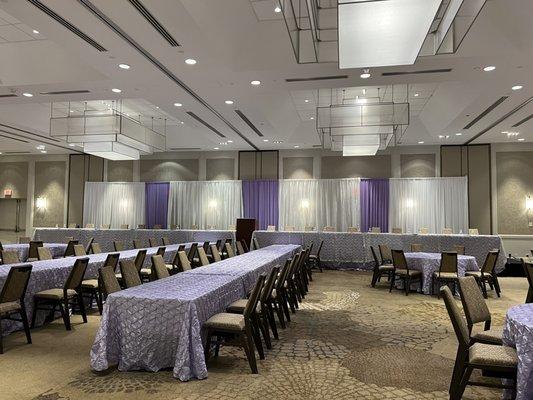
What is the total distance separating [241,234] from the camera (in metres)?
13.7

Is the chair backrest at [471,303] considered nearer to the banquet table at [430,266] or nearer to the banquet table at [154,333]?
the banquet table at [154,333]

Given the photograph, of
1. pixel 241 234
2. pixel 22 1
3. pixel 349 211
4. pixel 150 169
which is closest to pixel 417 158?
pixel 349 211

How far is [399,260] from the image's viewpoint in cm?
876

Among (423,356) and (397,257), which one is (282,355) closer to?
(423,356)

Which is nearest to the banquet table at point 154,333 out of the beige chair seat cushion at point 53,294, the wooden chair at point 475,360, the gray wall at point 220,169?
the beige chair seat cushion at point 53,294

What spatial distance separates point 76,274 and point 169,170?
38.6ft

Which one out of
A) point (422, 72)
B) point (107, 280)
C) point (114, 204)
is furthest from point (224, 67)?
point (114, 204)

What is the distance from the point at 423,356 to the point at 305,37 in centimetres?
388

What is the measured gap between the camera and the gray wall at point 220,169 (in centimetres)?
1669

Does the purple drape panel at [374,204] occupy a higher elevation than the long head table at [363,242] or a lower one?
higher

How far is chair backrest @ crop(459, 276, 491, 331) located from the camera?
3.76 metres

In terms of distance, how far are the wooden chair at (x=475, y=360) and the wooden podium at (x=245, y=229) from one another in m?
10.3

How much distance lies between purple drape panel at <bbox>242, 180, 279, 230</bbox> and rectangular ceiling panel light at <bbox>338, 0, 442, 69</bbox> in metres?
11.4

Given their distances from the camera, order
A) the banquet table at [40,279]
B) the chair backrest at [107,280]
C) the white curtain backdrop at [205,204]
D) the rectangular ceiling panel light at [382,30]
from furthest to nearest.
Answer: the white curtain backdrop at [205,204] → the banquet table at [40,279] → the chair backrest at [107,280] → the rectangular ceiling panel light at [382,30]
